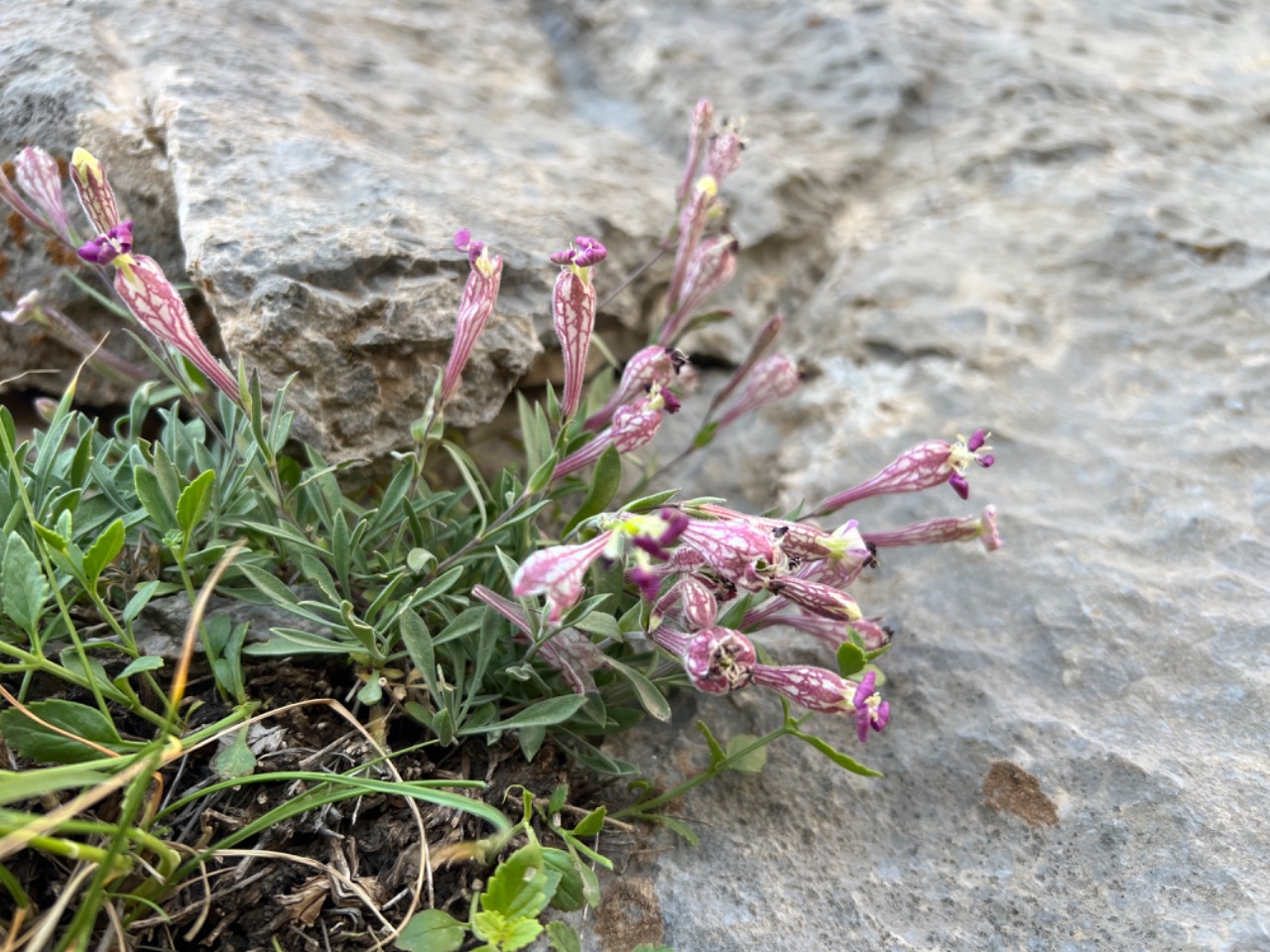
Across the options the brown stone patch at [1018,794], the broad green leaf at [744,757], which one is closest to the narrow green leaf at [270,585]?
the broad green leaf at [744,757]

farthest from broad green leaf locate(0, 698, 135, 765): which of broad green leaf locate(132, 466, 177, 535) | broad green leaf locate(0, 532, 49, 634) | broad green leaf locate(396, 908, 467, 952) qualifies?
broad green leaf locate(396, 908, 467, 952)

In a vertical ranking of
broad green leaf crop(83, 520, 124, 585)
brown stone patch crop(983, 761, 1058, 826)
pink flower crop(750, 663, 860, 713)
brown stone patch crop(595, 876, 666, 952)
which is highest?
broad green leaf crop(83, 520, 124, 585)

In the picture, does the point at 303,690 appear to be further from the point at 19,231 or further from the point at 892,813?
the point at 19,231

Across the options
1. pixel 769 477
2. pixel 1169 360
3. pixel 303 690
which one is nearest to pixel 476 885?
pixel 303 690

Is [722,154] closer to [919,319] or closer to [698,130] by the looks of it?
[698,130]

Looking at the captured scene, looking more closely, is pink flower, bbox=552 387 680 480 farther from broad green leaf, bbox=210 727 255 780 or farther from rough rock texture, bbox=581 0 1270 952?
broad green leaf, bbox=210 727 255 780

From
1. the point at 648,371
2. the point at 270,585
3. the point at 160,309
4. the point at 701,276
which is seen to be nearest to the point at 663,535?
the point at 648,371
